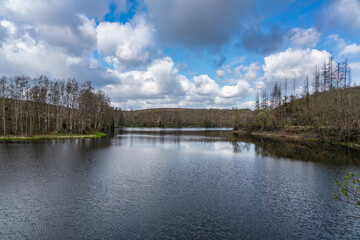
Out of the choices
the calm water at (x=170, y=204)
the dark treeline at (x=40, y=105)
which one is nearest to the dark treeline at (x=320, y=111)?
the calm water at (x=170, y=204)

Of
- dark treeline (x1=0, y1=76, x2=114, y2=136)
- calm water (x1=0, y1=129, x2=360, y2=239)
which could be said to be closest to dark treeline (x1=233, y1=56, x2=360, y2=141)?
calm water (x1=0, y1=129, x2=360, y2=239)

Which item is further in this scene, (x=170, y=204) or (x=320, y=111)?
(x=320, y=111)

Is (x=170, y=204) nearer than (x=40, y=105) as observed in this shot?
Yes

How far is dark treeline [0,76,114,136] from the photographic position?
184 feet

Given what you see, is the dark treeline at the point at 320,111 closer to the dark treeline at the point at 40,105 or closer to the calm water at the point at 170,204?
the calm water at the point at 170,204

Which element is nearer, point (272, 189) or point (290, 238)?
point (290, 238)

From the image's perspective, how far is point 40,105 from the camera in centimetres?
6356

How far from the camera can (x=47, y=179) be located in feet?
59.1

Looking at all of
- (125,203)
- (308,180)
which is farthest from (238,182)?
(125,203)

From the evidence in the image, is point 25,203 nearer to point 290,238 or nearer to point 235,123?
point 290,238

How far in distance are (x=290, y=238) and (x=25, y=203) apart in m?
14.5

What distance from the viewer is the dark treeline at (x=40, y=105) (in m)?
56.1

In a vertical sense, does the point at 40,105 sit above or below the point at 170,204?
above

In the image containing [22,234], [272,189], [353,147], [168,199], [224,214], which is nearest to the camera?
[22,234]
